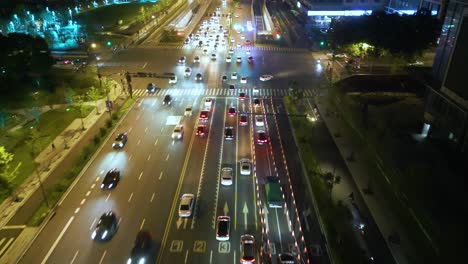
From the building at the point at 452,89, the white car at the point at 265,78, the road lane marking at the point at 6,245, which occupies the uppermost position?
the building at the point at 452,89

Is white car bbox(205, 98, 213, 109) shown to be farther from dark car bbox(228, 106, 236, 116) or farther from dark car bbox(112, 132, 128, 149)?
dark car bbox(112, 132, 128, 149)

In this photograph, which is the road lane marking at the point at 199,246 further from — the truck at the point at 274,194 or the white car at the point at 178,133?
the white car at the point at 178,133

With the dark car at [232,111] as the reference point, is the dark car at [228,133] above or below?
below

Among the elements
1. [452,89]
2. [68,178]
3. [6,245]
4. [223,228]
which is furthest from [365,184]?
[6,245]

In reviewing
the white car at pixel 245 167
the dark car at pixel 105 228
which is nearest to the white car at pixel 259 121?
the white car at pixel 245 167

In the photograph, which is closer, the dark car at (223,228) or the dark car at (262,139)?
the dark car at (223,228)

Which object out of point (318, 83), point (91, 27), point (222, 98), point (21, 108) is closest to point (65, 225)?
point (21, 108)

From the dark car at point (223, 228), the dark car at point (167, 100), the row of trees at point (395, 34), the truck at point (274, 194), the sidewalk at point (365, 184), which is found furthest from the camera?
the row of trees at point (395, 34)

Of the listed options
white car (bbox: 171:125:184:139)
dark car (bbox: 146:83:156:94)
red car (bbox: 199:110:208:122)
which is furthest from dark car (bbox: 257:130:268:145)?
dark car (bbox: 146:83:156:94)
